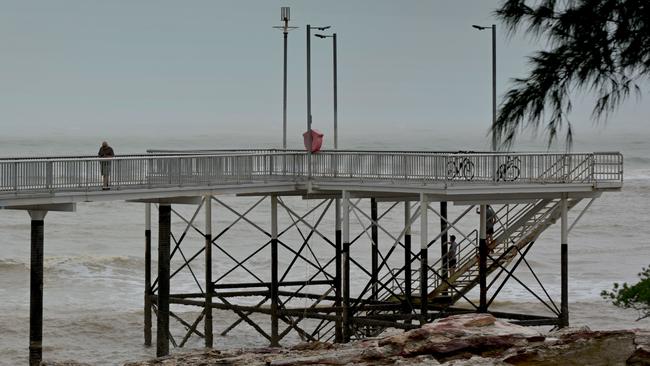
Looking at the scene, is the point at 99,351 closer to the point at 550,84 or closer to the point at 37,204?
the point at 37,204

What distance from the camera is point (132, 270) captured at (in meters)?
74.1

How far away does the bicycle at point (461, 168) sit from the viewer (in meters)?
39.2

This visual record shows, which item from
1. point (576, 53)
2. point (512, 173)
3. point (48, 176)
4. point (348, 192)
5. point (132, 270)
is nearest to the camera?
point (576, 53)

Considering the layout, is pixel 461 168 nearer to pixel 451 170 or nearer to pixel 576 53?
pixel 451 170

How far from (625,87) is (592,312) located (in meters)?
37.4

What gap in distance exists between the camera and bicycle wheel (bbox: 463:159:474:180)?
129 ft

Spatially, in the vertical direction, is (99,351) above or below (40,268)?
below

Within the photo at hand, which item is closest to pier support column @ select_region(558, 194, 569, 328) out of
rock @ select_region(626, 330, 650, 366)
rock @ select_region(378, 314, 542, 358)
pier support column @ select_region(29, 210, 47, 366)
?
pier support column @ select_region(29, 210, 47, 366)

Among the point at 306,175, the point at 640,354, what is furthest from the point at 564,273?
the point at 640,354

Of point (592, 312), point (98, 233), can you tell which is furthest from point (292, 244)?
point (592, 312)

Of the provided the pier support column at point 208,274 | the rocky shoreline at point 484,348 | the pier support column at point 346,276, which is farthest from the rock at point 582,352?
the pier support column at point 208,274

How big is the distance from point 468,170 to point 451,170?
0.43 m

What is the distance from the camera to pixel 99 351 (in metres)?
46.0

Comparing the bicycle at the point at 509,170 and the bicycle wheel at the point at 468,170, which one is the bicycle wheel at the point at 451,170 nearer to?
the bicycle wheel at the point at 468,170
